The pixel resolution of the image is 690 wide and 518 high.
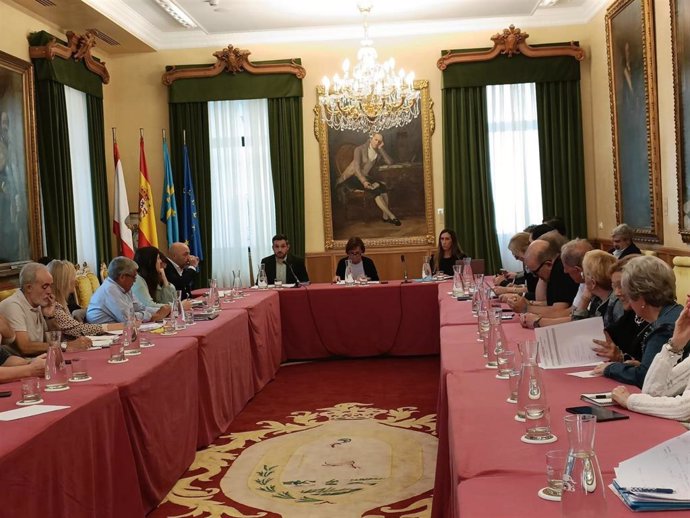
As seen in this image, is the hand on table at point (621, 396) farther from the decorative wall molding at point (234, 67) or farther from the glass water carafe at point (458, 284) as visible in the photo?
the decorative wall molding at point (234, 67)

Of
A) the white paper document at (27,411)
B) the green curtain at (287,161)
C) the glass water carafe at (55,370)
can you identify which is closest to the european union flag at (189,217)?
the green curtain at (287,161)

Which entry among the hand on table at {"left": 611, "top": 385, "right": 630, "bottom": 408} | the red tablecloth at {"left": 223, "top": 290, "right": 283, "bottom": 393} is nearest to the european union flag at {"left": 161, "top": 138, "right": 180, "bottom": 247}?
the red tablecloth at {"left": 223, "top": 290, "right": 283, "bottom": 393}

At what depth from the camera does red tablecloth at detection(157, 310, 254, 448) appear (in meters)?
5.43

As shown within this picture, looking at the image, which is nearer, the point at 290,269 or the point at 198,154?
the point at 290,269

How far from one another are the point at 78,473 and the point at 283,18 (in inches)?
313

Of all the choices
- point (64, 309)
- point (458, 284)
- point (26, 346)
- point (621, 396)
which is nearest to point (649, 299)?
point (621, 396)

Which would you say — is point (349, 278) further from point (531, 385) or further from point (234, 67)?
point (531, 385)

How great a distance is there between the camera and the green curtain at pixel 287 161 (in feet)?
36.1

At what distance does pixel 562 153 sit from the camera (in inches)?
426

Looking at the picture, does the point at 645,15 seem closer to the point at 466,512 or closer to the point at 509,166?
the point at 509,166

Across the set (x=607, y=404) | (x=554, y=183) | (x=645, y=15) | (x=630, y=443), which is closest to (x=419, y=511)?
(x=607, y=404)

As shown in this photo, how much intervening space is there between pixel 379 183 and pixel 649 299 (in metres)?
7.93

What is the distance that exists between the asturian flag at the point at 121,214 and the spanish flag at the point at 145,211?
7.2 inches

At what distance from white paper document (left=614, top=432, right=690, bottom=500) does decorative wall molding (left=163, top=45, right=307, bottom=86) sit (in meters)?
9.38
